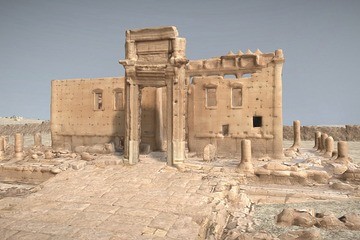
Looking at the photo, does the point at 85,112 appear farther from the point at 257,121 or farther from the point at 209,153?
the point at 257,121

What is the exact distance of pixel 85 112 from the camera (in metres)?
19.5

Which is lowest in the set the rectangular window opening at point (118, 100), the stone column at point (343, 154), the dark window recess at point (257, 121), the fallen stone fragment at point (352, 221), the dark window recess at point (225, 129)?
the fallen stone fragment at point (352, 221)

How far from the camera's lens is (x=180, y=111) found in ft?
41.3

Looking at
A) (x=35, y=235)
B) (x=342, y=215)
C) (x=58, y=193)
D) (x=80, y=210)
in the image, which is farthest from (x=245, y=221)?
(x=58, y=193)

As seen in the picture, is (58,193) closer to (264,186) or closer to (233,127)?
(264,186)

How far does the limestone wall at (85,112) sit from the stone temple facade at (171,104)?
67 millimetres

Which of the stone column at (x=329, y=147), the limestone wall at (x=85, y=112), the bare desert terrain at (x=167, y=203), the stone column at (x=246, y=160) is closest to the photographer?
the bare desert terrain at (x=167, y=203)

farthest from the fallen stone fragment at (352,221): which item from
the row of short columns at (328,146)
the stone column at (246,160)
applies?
the row of short columns at (328,146)

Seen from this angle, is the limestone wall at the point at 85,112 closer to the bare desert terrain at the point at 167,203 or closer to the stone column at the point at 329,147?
the bare desert terrain at the point at 167,203

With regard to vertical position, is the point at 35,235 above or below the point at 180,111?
below

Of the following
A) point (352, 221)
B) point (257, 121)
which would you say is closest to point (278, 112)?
point (257, 121)

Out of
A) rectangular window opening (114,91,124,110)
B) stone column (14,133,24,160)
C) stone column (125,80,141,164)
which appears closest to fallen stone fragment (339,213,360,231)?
stone column (125,80,141,164)

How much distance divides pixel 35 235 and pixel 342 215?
8.52 m

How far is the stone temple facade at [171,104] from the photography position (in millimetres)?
12648
